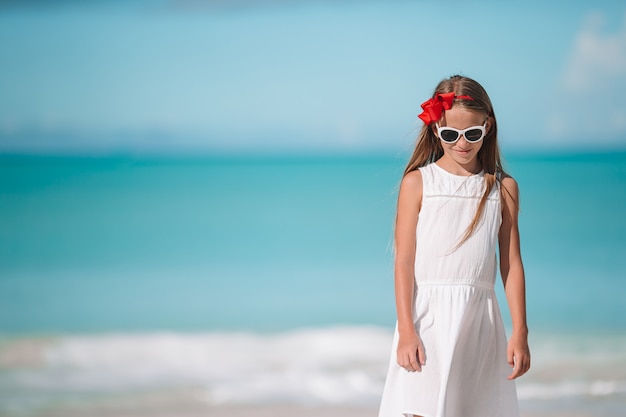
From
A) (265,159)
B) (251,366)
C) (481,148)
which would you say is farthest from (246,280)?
(481,148)

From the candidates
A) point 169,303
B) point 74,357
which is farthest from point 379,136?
point 74,357

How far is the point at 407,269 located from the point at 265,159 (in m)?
7.93

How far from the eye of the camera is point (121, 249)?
717 centimetres

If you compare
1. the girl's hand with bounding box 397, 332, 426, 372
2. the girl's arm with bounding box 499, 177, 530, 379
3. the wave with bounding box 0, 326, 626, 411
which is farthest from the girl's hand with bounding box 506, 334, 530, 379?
the wave with bounding box 0, 326, 626, 411

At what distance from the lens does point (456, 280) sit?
1961mm

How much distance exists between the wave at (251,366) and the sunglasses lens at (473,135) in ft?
6.59

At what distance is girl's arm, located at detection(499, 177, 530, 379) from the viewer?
193cm

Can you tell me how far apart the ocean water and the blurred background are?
2 cm

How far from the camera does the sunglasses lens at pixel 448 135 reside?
1943 mm

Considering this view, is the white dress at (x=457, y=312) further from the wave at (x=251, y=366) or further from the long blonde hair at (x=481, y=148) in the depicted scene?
the wave at (x=251, y=366)

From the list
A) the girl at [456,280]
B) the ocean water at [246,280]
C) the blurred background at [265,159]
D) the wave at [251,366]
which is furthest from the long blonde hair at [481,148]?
the blurred background at [265,159]

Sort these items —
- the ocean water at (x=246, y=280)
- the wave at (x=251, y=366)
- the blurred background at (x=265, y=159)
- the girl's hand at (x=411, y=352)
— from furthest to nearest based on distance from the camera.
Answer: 1. the blurred background at (x=265, y=159)
2. the ocean water at (x=246, y=280)
3. the wave at (x=251, y=366)
4. the girl's hand at (x=411, y=352)

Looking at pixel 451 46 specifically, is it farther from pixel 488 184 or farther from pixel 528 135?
pixel 488 184

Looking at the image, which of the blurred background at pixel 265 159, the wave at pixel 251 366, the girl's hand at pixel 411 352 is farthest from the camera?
the blurred background at pixel 265 159
